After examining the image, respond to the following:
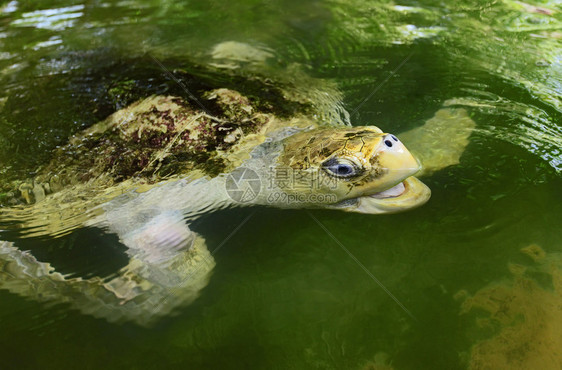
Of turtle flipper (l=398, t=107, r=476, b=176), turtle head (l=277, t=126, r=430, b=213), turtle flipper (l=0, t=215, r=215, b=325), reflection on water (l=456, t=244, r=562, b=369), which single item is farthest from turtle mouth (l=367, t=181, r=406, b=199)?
turtle flipper (l=0, t=215, r=215, b=325)

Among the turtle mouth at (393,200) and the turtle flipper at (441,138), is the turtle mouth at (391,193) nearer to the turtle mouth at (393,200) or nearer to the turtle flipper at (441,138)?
the turtle mouth at (393,200)

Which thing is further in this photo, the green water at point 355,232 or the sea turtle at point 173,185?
the sea turtle at point 173,185

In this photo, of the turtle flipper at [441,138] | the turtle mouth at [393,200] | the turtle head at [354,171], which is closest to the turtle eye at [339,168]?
the turtle head at [354,171]

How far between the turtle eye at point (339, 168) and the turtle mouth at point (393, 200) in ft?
0.80

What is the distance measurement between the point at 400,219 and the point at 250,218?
1.04 m

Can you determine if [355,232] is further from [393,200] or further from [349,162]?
[349,162]

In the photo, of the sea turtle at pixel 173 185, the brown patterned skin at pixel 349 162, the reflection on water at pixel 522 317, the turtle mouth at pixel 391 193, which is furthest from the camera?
the turtle mouth at pixel 391 193

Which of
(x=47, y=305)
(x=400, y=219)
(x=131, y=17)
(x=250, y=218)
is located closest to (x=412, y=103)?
(x=400, y=219)

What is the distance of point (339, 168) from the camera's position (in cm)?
247

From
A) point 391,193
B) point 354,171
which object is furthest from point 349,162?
point 391,193

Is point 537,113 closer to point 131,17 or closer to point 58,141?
point 58,141

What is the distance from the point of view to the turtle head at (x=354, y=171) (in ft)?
7.79

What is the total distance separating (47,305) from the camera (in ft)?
7.99

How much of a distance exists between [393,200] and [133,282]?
176 centimetres
